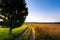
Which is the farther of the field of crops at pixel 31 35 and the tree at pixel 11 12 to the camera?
the tree at pixel 11 12

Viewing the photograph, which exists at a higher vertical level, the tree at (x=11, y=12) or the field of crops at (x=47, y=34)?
the tree at (x=11, y=12)

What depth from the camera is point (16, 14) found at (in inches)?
1139

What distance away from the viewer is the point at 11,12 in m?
28.1

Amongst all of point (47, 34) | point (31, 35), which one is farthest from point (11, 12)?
point (47, 34)

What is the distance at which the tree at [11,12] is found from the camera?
27.9 m

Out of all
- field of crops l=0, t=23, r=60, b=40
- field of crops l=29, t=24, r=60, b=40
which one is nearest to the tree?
field of crops l=0, t=23, r=60, b=40

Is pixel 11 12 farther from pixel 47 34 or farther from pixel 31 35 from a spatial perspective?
pixel 47 34

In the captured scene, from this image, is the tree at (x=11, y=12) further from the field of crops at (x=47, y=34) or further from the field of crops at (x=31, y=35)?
the field of crops at (x=47, y=34)

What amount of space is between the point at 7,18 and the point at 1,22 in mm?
1266

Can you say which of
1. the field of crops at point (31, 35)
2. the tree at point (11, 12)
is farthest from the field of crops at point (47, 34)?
the tree at point (11, 12)

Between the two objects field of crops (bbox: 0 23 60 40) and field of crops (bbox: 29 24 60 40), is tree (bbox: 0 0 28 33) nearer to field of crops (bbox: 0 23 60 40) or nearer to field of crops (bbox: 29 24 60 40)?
field of crops (bbox: 0 23 60 40)

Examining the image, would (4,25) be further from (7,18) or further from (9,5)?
(9,5)

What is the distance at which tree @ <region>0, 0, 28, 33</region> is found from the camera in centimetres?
2794

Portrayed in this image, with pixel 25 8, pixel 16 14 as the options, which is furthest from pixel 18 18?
pixel 25 8
